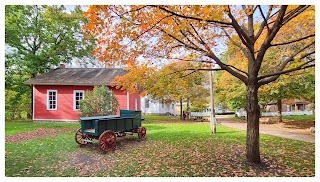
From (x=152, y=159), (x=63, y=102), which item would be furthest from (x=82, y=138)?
(x=63, y=102)

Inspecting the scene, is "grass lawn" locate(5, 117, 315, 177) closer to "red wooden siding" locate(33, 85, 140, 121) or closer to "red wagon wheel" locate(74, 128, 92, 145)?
"red wagon wheel" locate(74, 128, 92, 145)

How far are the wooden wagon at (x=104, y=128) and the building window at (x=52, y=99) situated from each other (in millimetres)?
2502

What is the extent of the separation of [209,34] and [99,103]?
10.6 ft

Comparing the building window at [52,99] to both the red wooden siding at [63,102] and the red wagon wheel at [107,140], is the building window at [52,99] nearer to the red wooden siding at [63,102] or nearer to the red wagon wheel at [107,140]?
the red wooden siding at [63,102]

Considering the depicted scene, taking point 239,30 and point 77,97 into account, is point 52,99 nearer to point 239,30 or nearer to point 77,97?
point 77,97

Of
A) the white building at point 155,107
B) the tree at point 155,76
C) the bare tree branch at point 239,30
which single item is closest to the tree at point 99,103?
the white building at point 155,107

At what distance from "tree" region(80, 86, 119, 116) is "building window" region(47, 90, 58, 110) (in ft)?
4.47

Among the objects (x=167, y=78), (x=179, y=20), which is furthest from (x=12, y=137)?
(x=179, y=20)

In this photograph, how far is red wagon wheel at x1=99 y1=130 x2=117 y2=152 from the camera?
337cm

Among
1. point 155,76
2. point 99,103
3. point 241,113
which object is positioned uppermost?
point 155,76

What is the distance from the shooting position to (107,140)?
11.3ft

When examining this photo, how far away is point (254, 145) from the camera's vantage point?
2.84m

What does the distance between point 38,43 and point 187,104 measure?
6136mm

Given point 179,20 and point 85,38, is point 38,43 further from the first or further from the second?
point 179,20
